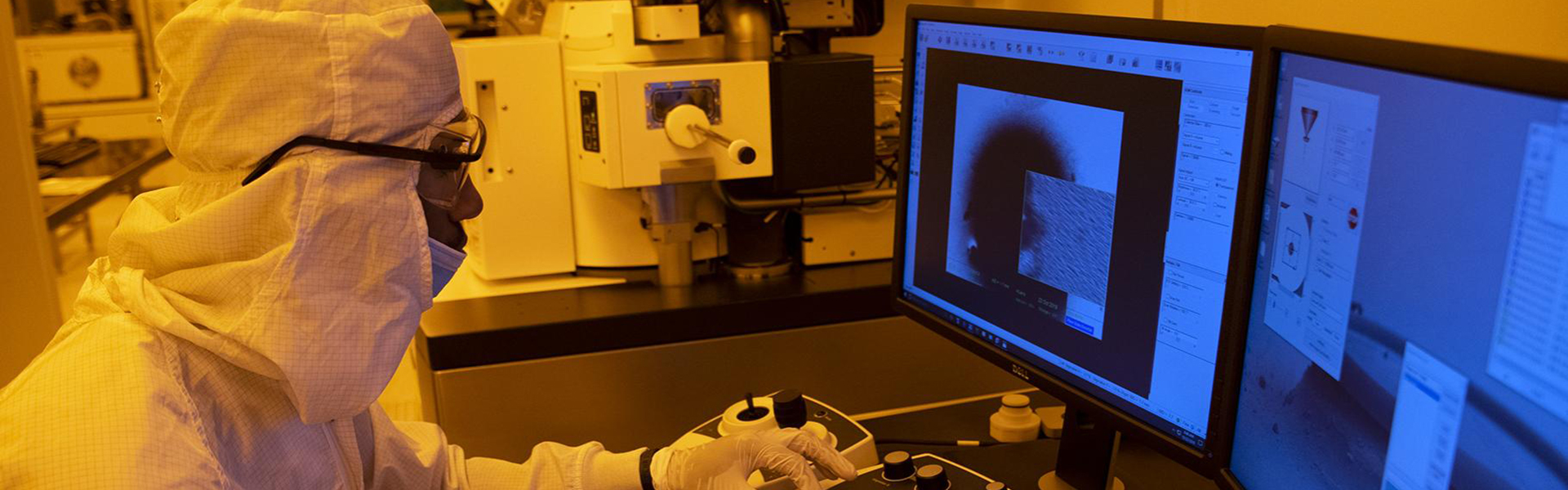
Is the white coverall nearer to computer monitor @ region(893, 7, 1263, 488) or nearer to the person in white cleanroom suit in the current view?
the person in white cleanroom suit

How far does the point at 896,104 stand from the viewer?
2.15 meters

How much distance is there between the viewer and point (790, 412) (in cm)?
129

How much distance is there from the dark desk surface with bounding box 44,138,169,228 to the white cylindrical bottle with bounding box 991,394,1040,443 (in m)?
2.60

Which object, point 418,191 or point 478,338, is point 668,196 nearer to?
point 478,338

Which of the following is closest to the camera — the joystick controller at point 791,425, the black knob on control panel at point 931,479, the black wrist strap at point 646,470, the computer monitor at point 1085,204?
the computer monitor at point 1085,204

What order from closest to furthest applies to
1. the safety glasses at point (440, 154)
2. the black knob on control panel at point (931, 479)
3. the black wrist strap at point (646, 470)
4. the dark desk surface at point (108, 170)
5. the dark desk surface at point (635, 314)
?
1. the safety glasses at point (440, 154)
2. the black knob on control panel at point (931, 479)
3. the black wrist strap at point (646, 470)
4. the dark desk surface at point (635, 314)
5. the dark desk surface at point (108, 170)

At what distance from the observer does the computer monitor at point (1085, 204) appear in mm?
871

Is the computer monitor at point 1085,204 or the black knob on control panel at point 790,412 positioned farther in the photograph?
the black knob on control panel at point 790,412

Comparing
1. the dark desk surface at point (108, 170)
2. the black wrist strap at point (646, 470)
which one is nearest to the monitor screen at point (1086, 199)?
the black wrist strap at point (646, 470)

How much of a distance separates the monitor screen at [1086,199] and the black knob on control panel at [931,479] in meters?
0.14

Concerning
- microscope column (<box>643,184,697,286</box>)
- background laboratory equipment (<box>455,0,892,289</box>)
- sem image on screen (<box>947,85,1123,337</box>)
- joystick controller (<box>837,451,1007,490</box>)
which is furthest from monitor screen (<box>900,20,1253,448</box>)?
microscope column (<box>643,184,697,286</box>)

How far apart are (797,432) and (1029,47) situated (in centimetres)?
44

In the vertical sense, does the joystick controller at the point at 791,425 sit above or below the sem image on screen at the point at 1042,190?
below

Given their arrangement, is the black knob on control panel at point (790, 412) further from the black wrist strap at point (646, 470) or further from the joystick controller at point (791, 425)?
the black wrist strap at point (646, 470)
